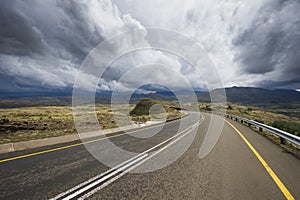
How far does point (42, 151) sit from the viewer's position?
7094 mm

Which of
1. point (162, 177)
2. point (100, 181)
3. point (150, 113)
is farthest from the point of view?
point (150, 113)

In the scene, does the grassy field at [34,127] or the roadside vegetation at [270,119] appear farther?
the roadside vegetation at [270,119]

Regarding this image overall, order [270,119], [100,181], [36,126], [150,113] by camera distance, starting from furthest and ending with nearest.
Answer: [270,119], [150,113], [36,126], [100,181]

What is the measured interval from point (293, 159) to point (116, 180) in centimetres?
645

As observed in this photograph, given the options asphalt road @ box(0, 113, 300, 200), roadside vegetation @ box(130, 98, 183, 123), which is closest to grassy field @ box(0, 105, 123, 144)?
asphalt road @ box(0, 113, 300, 200)

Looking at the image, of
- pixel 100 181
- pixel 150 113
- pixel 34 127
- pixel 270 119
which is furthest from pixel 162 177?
pixel 270 119

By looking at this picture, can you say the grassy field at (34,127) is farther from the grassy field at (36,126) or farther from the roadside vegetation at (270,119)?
the roadside vegetation at (270,119)

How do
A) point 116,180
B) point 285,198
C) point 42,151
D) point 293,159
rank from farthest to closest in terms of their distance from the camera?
point 42,151 < point 293,159 < point 116,180 < point 285,198

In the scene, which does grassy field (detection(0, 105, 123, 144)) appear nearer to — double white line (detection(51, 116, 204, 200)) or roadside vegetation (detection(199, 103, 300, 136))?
double white line (detection(51, 116, 204, 200))

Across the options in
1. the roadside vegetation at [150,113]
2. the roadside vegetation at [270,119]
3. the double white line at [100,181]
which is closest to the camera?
the double white line at [100,181]

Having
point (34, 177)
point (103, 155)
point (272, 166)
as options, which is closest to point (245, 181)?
point (272, 166)

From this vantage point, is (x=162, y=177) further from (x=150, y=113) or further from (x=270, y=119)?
(x=270, y=119)

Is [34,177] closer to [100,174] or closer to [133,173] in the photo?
[100,174]

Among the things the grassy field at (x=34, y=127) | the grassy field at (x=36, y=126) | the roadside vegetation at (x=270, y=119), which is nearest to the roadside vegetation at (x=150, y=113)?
the grassy field at (x=36, y=126)
